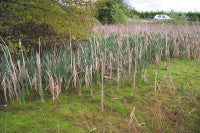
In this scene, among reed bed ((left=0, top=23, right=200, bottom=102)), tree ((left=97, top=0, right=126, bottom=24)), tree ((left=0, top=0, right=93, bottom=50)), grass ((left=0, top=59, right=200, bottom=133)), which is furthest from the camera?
tree ((left=97, top=0, right=126, bottom=24))

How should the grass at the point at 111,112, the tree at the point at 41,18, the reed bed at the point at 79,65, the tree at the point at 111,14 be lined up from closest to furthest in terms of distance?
1. the grass at the point at 111,112
2. the reed bed at the point at 79,65
3. the tree at the point at 41,18
4. the tree at the point at 111,14

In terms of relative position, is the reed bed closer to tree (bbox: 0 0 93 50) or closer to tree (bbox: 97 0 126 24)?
tree (bbox: 0 0 93 50)

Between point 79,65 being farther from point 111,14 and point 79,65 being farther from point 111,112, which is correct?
point 111,14

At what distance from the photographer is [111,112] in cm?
216

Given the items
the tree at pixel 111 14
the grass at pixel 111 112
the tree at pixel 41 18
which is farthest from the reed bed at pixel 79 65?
the tree at pixel 111 14

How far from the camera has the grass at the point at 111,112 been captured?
6.03 feet

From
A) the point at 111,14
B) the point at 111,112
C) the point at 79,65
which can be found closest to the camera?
the point at 111,112

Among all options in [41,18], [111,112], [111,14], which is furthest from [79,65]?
[111,14]

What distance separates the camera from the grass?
1837 millimetres

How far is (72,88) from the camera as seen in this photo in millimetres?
3014

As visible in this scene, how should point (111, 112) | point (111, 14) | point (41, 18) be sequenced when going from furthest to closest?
1. point (111, 14)
2. point (41, 18)
3. point (111, 112)

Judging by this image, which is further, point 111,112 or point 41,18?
point 41,18

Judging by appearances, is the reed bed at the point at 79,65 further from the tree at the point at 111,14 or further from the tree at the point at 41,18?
the tree at the point at 111,14

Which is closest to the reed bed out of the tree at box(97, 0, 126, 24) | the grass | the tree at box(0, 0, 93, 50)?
the grass
